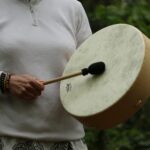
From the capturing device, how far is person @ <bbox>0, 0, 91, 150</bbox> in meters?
2.45

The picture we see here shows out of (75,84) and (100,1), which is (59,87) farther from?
(100,1)

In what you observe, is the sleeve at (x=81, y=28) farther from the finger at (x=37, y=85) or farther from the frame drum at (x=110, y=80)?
the finger at (x=37, y=85)

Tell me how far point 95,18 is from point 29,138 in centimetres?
197

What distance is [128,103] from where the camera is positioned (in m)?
2.28

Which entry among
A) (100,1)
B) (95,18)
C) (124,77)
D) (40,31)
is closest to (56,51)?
(40,31)

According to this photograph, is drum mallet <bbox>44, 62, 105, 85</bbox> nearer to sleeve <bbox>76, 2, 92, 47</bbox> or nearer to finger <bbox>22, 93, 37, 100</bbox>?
finger <bbox>22, 93, 37, 100</bbox>

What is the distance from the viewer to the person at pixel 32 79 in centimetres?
245

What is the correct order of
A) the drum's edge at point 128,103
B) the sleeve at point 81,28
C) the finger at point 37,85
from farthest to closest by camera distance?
the sleeve at point 81,28 < the finger at point 37,85 < the drum's edge at point 128,103

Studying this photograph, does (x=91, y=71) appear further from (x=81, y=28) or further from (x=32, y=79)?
(x=81, y=28)

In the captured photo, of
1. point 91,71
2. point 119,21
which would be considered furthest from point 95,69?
point 119,21

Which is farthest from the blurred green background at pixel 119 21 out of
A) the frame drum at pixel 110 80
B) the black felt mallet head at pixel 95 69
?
the black felt mallet head at pixel 95 69

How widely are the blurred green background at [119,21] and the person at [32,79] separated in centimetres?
166

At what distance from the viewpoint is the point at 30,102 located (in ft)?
8.14

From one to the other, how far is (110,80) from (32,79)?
27 cm
